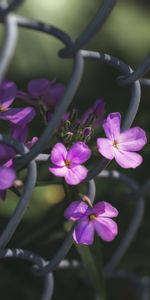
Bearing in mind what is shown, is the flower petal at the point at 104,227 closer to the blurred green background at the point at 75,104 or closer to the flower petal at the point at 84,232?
the flower petal at the point at 84,232

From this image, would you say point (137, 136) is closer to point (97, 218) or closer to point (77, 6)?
point (97, 218)

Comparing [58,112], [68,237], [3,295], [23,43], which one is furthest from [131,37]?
[58,112]

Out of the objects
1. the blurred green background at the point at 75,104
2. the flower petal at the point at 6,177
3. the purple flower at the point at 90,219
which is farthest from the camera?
the blurred green background at the point at 75,104

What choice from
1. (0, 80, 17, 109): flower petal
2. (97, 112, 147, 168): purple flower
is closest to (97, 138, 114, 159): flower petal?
(97, 112, 147, 168): purple flower

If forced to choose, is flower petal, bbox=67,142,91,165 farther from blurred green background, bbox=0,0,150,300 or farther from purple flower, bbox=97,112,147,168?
blurred green background, bbox=0,0,150,300

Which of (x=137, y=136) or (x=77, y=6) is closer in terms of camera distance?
(x=137, y=136)

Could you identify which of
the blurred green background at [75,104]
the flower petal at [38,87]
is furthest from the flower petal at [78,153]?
the blurred green background at [75,104]

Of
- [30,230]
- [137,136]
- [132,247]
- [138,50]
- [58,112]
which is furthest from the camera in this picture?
[138,50]
